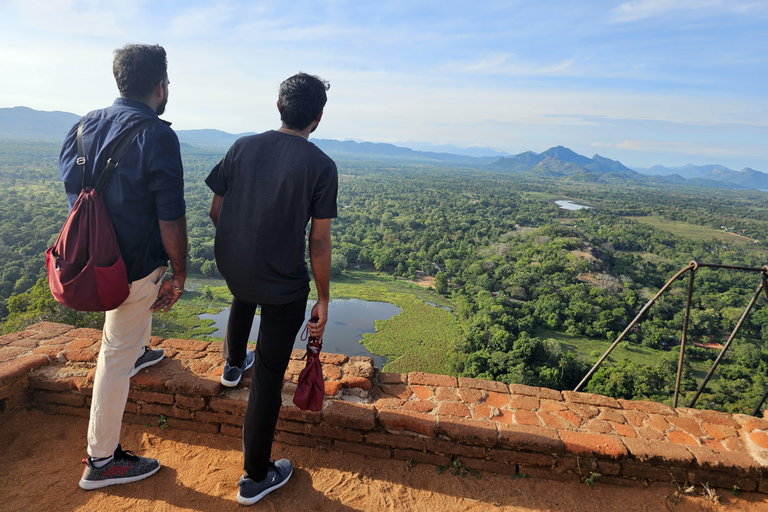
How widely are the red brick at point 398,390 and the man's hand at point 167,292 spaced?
1.54 meters

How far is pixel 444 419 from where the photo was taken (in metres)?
2.50

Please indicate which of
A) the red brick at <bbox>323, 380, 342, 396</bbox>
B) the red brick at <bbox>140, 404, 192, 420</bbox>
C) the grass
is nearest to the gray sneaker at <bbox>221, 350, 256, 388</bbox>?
the red brick at <bbox>140, 404, 192, 420</bbox>

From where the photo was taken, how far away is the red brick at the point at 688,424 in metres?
2.71

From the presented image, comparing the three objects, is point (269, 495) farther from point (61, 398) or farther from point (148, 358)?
point (61, 398)

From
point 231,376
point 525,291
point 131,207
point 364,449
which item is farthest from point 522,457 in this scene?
point 525,291

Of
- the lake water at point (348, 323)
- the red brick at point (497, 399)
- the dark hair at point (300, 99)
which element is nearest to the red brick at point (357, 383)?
the red brick at point (497, 399)

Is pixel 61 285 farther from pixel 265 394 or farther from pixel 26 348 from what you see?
pixel 26 348

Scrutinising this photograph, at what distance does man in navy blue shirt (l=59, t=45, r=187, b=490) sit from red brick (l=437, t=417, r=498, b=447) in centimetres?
172

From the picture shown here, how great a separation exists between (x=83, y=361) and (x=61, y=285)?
1.54 m

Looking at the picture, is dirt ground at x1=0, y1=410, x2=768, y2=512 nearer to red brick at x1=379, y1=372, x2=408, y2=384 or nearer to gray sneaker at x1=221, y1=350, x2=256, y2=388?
gray sneaker at x1=221, y1=350, x2=256, y2=388

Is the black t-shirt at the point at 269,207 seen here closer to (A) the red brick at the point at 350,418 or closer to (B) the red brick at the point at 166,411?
(A) the red brick at the point at 350,418

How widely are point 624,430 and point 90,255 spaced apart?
3203 mm

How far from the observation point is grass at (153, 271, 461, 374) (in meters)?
19.5

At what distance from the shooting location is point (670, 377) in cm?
1666
